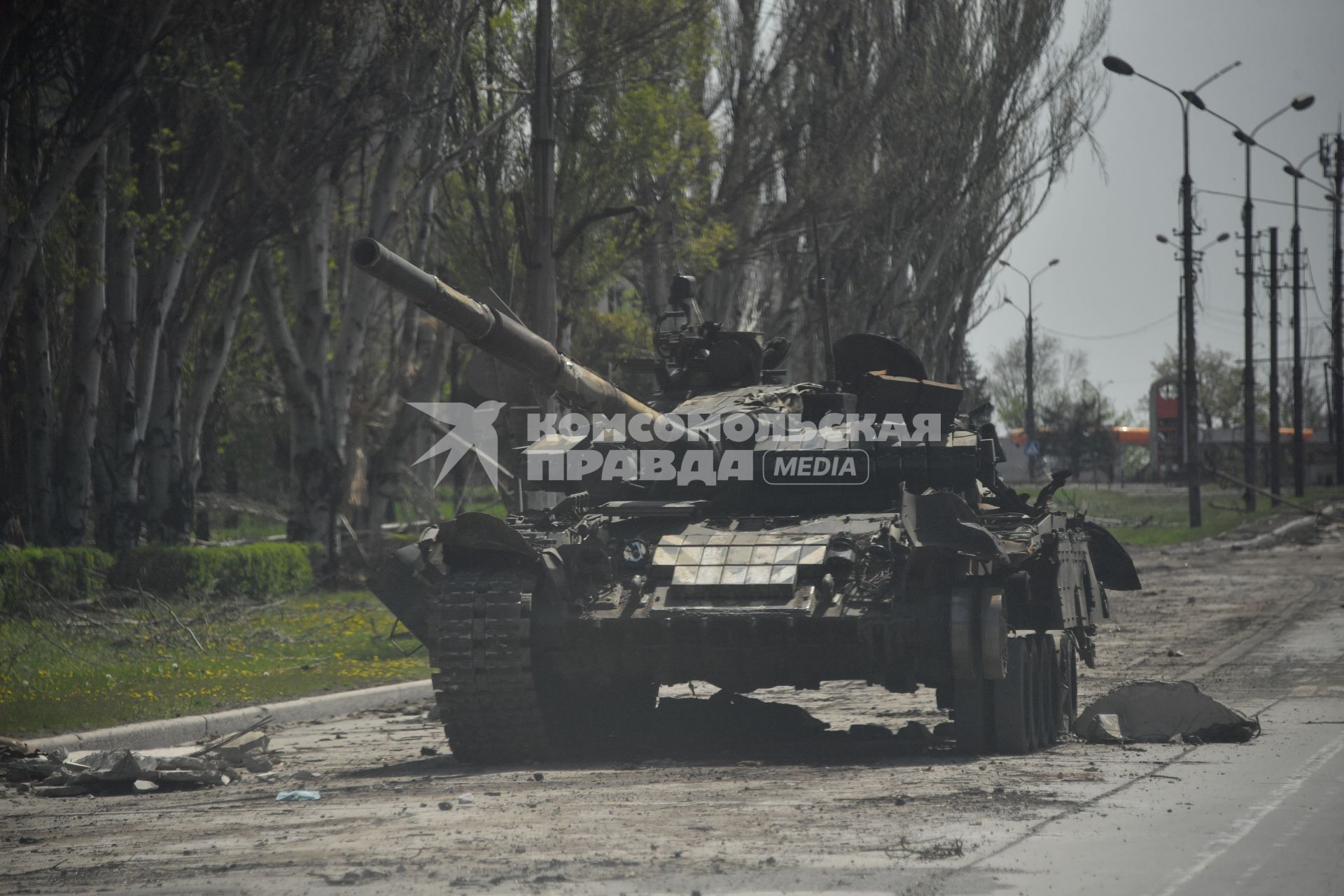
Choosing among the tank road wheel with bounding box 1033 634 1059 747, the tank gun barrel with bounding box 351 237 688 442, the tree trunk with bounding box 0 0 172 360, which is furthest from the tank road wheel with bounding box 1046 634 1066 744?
the tree trunk with bounding box 0 0 172 360

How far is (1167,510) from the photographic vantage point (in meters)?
41.4

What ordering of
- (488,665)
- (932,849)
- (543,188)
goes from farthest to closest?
1. (543,188)
2. (488,665)
3. (932,849)

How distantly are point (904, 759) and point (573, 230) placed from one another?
367 inches

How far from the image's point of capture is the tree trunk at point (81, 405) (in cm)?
2181

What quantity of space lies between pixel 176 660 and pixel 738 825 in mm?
8323

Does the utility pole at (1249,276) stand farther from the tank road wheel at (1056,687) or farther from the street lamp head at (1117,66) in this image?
the tank road wheel at (1056,687)

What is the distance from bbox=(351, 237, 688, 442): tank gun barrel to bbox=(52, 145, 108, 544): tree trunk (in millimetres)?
13237

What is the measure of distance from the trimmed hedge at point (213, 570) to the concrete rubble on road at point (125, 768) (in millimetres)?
10169

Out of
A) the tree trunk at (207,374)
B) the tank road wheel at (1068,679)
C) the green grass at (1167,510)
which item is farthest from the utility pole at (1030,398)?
the tank road wheel at (1068,679)

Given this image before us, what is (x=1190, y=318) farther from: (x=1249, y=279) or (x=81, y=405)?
(x=81, y=405)

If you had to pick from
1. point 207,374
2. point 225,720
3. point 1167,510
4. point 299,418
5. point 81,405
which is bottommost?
point 225,720

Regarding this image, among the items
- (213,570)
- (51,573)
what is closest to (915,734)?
(51,573)

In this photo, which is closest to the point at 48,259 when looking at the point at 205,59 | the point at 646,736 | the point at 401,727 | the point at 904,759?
the point at 205,59

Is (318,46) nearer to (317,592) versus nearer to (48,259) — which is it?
(48,259)
